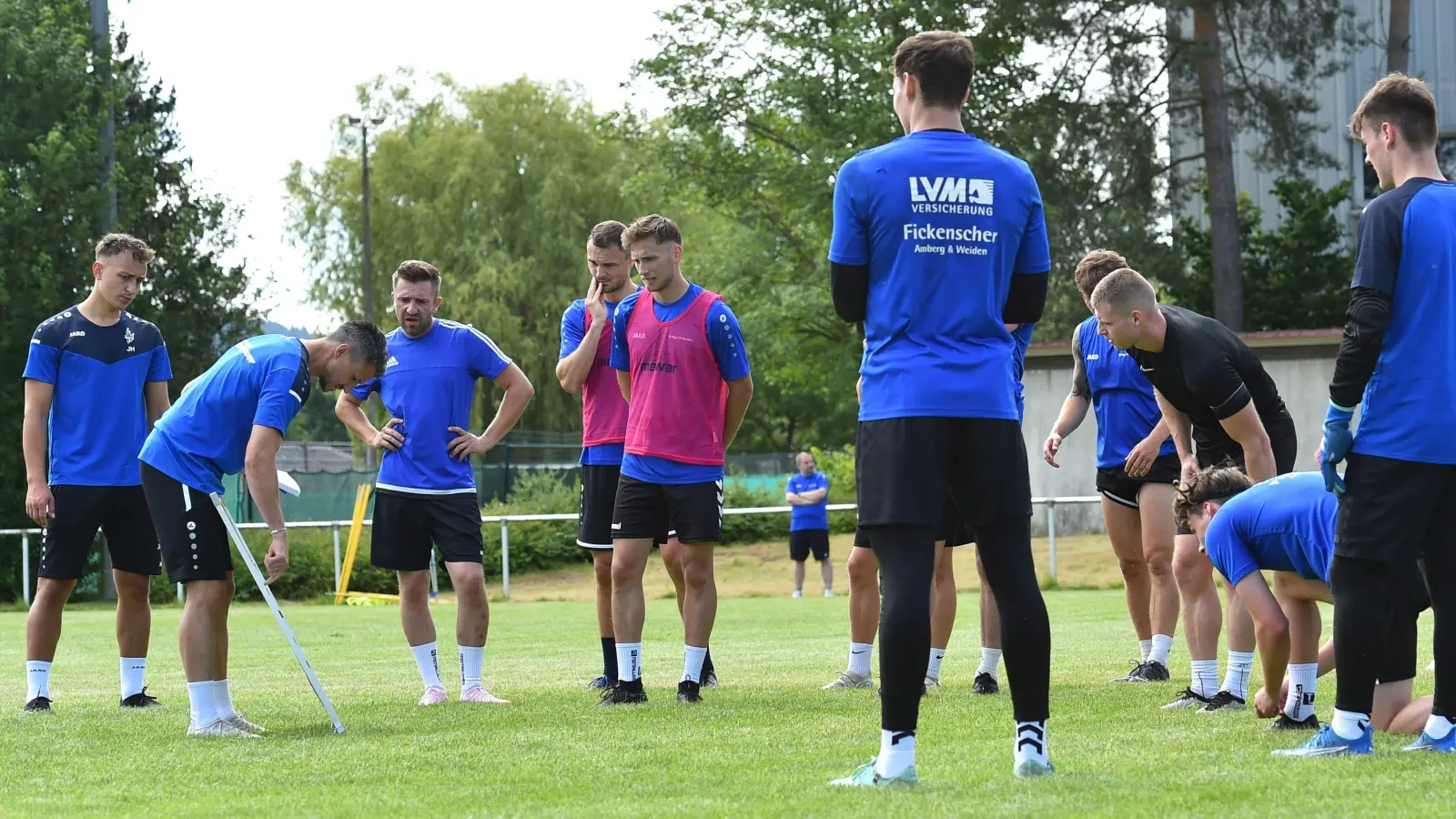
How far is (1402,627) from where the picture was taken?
5.72m

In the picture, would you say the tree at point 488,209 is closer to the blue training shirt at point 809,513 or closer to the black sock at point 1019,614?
the blue training shirt at point 809,513

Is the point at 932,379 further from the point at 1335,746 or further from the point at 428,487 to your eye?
the point at 428,487

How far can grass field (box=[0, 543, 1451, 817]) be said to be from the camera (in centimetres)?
454

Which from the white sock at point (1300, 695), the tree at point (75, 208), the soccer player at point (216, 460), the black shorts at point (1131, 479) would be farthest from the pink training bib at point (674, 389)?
the tree at point (75, 208)

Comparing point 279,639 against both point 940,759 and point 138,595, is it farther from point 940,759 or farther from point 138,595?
point 940,759

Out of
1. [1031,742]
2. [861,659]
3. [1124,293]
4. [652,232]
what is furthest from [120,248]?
[1031,742]

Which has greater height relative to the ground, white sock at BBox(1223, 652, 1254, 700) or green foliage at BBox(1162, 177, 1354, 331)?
green foliage at BBox(1162, 177, 1354, 331)

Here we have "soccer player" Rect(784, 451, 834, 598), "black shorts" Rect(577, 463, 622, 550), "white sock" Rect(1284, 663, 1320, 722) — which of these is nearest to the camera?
"white sock" Rect(1284, 663, 1320, 722)

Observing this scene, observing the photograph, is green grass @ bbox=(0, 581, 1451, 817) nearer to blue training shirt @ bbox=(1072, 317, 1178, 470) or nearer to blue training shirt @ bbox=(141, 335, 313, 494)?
blue training shirt @ bbox=(141, 335, 313, 494)

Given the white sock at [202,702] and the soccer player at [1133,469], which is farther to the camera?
the soccer player at [1133,469]

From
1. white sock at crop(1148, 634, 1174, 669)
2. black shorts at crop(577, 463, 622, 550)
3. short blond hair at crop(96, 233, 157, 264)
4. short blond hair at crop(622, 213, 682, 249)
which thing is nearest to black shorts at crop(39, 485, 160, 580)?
short blond hair at crop(96, 233, 157, 264)

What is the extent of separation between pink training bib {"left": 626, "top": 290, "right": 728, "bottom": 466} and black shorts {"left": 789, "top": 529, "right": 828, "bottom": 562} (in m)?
17.1

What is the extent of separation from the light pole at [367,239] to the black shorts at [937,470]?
123 ft

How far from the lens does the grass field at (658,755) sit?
14.9 ft
